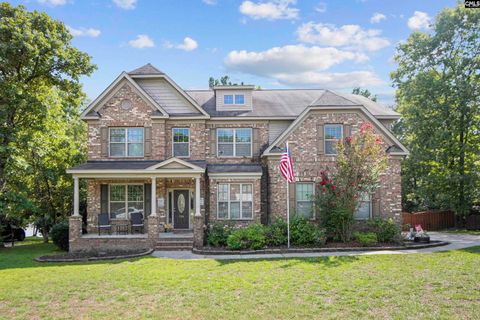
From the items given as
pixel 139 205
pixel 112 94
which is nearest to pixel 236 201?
pixel 139 205

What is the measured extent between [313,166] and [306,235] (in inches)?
151

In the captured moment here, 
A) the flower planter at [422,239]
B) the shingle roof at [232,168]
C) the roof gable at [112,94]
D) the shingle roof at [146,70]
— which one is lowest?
the flower planter at [422,239]

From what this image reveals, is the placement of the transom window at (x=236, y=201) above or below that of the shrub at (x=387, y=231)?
above

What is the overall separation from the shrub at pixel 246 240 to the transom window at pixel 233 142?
17.2ft

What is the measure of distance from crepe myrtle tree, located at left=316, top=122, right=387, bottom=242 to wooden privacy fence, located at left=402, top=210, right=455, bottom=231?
11.8 m

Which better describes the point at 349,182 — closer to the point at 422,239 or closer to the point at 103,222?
the point at 422,239

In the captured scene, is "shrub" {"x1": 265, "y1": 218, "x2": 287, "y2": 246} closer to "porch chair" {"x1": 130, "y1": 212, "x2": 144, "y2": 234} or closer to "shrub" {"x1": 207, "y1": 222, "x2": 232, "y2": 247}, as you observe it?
"shrub" {"x1": 207, "y1": 222, "x2": 232, "y2": 247}

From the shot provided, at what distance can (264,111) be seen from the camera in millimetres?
19812

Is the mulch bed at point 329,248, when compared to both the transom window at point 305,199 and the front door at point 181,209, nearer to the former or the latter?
the transom window at point 305,199

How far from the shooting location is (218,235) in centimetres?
1616

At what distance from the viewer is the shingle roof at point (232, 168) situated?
18.1m

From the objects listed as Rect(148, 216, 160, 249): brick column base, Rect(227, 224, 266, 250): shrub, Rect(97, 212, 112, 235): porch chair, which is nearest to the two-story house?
Rect(97, 212, 112, 235): porch chair

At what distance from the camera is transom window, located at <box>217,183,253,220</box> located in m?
18.3

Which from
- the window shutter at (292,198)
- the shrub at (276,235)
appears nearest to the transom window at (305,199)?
the window shutter at (292,198)
